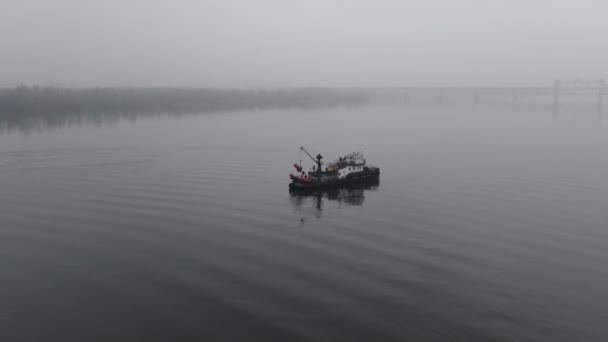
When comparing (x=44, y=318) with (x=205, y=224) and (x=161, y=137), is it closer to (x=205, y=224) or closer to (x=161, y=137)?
(x=205, y=224)

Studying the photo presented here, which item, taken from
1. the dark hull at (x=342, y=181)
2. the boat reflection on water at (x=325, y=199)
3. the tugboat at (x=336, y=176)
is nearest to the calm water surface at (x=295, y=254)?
the boat reflection on water at (x=325, y=199)

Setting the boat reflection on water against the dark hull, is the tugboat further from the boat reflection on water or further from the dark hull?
the boat reflection on water

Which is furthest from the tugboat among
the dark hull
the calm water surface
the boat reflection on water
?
the calm water surface

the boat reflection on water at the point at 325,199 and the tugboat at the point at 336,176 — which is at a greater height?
the tugboat at the point at 336,176

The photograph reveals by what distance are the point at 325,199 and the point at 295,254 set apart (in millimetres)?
15457

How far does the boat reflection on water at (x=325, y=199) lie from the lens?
36.7 meters

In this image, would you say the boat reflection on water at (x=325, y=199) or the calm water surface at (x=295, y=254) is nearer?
the calm water surface at (x=295, y=254)

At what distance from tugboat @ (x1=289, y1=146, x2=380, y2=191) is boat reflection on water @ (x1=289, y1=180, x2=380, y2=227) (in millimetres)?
473

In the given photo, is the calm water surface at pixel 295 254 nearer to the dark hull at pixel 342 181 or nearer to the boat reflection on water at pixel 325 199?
the boat reflection on water at pixel 325 199

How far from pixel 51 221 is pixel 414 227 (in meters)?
24.9

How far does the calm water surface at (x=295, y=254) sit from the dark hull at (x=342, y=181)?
1554mm

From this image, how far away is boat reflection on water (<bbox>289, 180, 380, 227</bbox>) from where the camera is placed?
3666cm

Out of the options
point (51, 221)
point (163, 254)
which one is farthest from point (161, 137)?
point (163, 254)

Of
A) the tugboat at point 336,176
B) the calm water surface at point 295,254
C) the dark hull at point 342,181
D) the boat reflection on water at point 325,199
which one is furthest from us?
the tugboat at point 336,176
